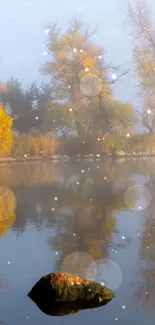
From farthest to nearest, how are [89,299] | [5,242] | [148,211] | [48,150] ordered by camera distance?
[48,150]
[148,211]
[5,242]
[89,299]

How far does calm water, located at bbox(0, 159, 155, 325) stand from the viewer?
25.1ft

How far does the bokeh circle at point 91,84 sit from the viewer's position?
52.0m

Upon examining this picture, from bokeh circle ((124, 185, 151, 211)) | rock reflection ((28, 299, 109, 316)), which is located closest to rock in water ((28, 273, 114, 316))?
rock reflection ((28, 299, 109, 316))

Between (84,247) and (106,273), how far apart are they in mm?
2036

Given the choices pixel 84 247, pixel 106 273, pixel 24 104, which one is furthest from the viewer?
pixel 24 104

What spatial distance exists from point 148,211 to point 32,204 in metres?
3.81

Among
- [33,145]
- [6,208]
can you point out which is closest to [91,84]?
[33,145]

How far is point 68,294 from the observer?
25.9ft

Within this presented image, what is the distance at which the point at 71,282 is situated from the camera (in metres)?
7.94

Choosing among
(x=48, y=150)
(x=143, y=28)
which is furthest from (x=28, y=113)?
(x=143, y=28)

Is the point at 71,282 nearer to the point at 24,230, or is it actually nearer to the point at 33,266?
the point at 33,266

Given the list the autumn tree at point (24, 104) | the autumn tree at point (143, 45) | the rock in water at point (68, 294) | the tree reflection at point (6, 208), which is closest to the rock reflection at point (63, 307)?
the rock in water at point (68, 294)

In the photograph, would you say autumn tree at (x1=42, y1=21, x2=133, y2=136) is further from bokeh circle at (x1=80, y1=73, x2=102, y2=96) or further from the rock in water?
the rock in water

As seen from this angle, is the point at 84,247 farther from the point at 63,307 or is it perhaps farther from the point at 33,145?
the point at 33,145
